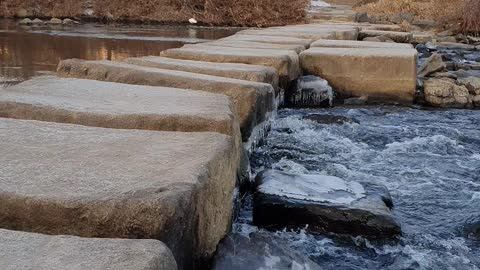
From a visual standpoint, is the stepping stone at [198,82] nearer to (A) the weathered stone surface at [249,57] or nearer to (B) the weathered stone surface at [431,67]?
(A) the weathered stone surface at [249,57]

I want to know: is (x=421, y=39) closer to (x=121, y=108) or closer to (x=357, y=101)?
(x=357, y=101)

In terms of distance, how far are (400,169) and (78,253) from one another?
2376 millimetres

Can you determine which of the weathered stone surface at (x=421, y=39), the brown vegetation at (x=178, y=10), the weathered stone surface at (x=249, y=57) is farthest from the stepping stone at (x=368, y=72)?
the brown vegetation at (x=178, y=10)

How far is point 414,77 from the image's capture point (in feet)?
15.7

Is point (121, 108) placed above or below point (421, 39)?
above

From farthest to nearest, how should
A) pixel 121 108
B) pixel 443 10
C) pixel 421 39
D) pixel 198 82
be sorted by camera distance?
pixel 443 10
pixel 421 39
pixel 198 82
pixel 121 108

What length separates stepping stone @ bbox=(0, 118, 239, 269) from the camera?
53.6 inches

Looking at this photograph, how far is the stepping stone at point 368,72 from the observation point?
187 inches

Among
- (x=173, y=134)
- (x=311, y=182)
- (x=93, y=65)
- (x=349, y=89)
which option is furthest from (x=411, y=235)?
(x=349, y=89)

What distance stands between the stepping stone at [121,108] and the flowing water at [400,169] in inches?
18.0

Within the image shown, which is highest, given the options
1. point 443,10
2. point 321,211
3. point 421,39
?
point 321,211

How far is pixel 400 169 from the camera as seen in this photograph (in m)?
3.22

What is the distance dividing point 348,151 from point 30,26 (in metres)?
7.56

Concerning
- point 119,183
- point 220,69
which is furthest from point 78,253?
point 220,69
